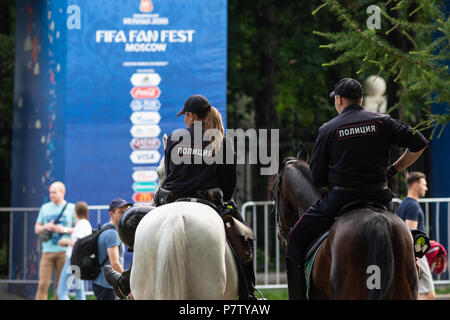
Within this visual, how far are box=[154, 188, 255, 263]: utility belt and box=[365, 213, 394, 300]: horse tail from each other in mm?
1150

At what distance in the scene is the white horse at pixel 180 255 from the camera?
216 inches

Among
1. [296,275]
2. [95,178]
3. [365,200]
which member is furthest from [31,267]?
[365,200]

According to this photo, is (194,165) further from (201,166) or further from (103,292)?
(103,292)

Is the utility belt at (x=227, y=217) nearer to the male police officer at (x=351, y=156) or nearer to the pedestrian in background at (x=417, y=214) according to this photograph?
the male police officer at (x=351, y=156)

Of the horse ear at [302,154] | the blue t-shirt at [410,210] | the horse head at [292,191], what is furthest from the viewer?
the blue t-shirt at [410,210]

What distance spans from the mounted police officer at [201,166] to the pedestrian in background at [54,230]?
575cm

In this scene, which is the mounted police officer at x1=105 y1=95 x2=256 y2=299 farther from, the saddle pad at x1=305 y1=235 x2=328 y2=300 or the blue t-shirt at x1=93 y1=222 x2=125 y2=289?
the blue t-shirt at x1=93 y1=222 x2=125 y2=289

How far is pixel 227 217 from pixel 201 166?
0.47 m

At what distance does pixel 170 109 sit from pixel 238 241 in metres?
6.28

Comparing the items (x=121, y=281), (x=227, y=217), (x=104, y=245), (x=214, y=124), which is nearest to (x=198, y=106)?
(x=214, y=124)

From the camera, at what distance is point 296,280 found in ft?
21.5

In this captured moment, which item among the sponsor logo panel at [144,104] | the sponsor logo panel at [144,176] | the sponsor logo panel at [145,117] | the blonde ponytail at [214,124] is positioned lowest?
the sponsor logo panel at [144,176]

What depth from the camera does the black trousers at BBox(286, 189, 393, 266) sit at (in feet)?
19.5

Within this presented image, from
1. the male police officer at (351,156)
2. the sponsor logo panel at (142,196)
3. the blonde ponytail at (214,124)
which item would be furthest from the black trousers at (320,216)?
the sponsor logo panel at (142,196)
